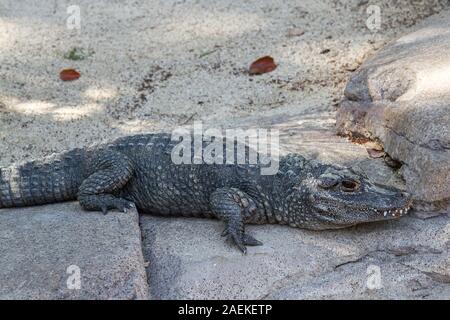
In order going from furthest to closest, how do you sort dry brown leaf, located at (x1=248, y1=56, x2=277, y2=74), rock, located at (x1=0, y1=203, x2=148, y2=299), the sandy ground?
dry brown leaf, located at (x1=248, y1=56, x2=277, y2=74)
the sandy ground
rock, located at (x1=0, y1=203, x2=148, y2=299)

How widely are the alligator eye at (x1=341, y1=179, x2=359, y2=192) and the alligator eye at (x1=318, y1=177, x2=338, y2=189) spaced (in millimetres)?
57

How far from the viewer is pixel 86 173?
224 inches

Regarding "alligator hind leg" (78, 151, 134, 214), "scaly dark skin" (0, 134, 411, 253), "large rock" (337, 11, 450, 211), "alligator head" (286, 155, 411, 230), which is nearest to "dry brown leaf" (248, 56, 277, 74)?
"large rock" (337, 11, 450, 211)

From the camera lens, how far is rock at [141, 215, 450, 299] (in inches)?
177

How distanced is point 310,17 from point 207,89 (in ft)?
5.86

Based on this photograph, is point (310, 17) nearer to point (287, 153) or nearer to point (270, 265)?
point (287, 153)

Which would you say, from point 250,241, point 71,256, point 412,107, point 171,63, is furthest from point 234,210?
point 171,63

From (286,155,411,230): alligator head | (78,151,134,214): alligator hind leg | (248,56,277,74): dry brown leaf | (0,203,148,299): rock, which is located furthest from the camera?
(248,56,277,74): dry brown leaf

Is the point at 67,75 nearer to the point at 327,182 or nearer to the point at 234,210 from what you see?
the point at 234,210

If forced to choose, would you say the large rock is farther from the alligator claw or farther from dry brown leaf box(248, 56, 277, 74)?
dry brown leaf box(248, 56, 277, 74)

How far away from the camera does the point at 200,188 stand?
5418 millimetres

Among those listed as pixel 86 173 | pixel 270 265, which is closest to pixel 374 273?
pixel 270 265

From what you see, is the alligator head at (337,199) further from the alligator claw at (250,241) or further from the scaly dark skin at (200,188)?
the alligator claw at (250,241)
